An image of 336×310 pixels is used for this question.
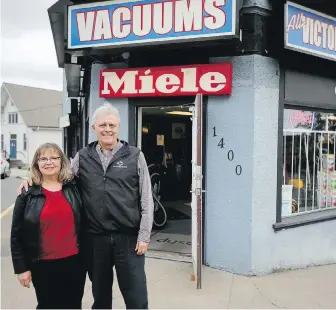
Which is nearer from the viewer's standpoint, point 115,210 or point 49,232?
point 49,232

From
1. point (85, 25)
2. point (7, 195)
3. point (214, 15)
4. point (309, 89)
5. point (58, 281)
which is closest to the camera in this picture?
point (58, 281)

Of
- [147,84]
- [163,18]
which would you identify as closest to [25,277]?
[147,84]

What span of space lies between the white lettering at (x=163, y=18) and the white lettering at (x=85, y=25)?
3.01ft

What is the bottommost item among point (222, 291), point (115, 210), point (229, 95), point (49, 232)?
point (222, 291)

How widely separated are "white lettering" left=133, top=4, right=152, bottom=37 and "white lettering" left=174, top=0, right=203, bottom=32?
1.18 ft

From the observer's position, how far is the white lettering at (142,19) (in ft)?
16.9

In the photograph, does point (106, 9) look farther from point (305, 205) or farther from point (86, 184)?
point (305, 205)

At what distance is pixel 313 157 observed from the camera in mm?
6352

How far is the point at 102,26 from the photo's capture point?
5.39 m

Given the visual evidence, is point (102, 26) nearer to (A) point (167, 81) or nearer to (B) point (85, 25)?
(B) point (85, 25)

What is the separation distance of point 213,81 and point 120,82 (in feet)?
4.30

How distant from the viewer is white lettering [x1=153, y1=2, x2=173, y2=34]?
5.07 m

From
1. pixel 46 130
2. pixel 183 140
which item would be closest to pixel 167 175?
pixel 183 140

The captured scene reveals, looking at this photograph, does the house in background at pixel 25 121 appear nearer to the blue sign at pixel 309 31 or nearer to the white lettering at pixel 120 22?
the white lettering at pixel 120 22
